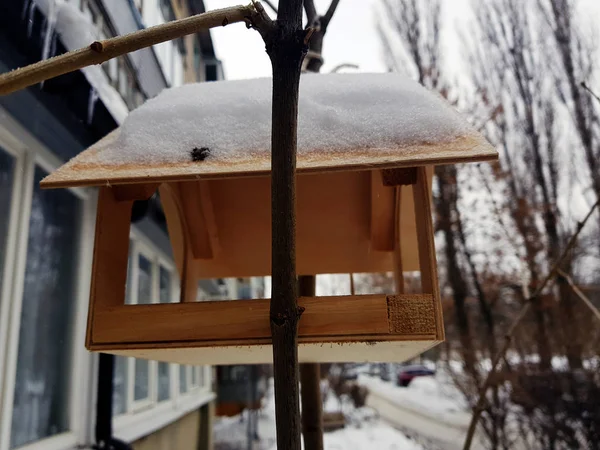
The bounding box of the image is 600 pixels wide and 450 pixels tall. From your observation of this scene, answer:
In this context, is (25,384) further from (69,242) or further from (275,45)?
A: (275,45)

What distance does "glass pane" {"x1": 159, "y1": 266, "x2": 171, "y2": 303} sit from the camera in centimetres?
429

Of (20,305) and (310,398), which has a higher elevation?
(20,305)

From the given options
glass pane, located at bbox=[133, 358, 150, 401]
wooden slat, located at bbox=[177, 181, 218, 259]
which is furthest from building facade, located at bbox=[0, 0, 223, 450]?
wooden slat, located at bbox=[177, 181, 218, 259]

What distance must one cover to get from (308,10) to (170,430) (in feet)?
10.9

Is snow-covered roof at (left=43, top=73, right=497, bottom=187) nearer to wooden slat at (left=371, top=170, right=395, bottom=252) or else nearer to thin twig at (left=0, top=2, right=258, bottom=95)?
thin twig at (left=0, top=2, right=258, bottom=95)

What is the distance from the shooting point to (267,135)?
971 millimetres

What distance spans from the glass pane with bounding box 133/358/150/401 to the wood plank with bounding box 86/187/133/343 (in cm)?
234

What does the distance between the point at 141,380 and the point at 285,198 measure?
3196mm

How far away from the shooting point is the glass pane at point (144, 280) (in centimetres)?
357

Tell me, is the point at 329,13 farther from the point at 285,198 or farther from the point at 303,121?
the point at 285,198

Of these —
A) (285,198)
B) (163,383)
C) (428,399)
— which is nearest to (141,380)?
(163,383)

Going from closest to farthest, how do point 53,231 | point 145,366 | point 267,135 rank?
point 267,135, point 53,231, point 145,366

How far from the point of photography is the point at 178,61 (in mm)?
5734

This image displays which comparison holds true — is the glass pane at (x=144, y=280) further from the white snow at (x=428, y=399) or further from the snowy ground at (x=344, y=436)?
the white snow at (x=428, y=399)
